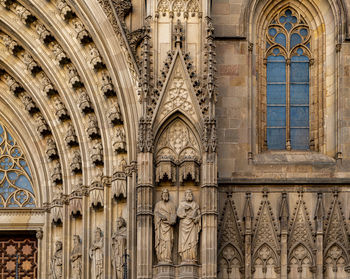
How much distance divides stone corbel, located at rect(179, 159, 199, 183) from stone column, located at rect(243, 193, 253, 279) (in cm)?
136

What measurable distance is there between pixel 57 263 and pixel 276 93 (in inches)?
224

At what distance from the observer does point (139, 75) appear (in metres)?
28.1

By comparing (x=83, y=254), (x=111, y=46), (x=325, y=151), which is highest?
(x=111, y=46)

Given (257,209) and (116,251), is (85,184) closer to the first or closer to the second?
(116,251)

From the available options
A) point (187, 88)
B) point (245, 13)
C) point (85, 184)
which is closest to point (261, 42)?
point (245, 13)

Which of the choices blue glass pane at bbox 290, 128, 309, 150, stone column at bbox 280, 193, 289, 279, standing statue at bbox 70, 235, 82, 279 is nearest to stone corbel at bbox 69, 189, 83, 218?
standing statue at bbox 70, 235, 82, 279

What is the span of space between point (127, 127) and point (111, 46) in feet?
5.55

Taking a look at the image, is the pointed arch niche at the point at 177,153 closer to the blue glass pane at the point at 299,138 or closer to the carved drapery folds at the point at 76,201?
the carved drapery folds at the point at 76,201

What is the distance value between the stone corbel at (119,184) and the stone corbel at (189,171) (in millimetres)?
1471

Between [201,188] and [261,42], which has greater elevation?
[261,42]

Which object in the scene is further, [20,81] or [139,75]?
[20,81]

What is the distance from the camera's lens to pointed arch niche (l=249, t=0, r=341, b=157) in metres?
28.7

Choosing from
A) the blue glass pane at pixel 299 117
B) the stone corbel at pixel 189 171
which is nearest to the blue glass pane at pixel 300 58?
the blue glass pane at pixel 299 117

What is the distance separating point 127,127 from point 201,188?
2.20m
